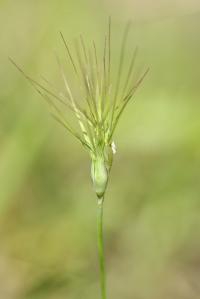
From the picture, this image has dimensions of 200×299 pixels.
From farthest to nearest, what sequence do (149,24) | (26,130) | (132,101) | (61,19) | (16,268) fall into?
(149,24)
(61,19)
(132,101)
(26,130)
(16,268)

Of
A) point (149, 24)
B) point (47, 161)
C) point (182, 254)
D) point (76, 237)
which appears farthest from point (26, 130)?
point (149, 24)

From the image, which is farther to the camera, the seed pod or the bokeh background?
the bokeh background

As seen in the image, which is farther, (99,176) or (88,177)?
(88,177)

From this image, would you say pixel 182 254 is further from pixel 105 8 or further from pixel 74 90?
pixel 105 8
